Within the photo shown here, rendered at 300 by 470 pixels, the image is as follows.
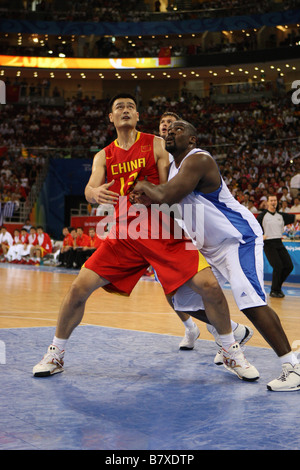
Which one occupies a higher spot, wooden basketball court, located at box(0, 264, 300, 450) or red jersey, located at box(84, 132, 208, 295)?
red jersey, located at box(84, 132, 208, 295)

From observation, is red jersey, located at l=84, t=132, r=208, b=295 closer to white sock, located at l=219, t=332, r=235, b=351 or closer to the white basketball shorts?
the white basketball shorts

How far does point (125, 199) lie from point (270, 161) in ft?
54.9

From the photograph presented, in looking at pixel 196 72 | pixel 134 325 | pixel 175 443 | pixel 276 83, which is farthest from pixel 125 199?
pixel 196 72

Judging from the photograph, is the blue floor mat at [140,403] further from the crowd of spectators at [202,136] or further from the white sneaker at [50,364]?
the crowd of spectators at [202,136]

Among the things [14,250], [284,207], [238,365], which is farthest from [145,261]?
[14,250]

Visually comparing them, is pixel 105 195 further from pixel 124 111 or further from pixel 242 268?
pixel 242 268

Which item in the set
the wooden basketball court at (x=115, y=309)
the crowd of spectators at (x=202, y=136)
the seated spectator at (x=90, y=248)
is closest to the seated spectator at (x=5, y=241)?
the seated spectator at (x=90, y=248)

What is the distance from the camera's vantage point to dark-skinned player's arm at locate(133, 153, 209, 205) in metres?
3.86

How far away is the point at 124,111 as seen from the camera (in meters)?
4.33

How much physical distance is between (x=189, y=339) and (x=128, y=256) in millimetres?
1294

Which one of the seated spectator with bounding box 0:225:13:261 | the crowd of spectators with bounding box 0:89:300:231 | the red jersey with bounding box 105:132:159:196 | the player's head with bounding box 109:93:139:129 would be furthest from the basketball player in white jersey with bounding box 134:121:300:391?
the seated spectator with bounding box 0:225:13:261

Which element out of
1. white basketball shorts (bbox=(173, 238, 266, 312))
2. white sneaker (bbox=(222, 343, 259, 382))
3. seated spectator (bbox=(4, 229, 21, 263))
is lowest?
seated spectator (bbox=(4, 229, 21, 263))

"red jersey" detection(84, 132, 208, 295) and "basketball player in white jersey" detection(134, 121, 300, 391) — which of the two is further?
"red jersey" detection(84, 132, 208, 295)

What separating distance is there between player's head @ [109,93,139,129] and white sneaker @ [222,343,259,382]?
1.77 metres
